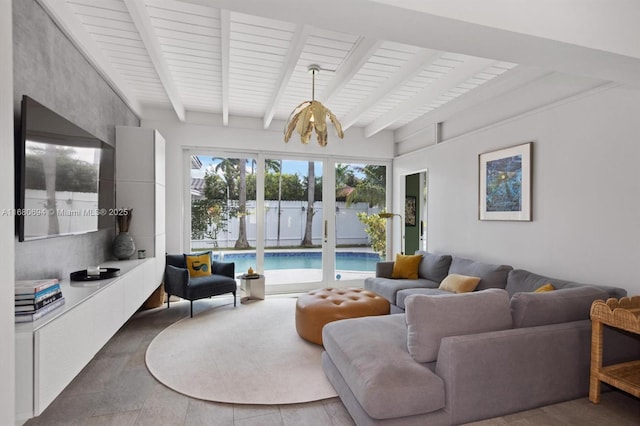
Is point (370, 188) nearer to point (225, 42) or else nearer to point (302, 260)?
point (302, 260)

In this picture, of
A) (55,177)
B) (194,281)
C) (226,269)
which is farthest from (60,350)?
(226,269)

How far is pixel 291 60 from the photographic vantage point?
319cm

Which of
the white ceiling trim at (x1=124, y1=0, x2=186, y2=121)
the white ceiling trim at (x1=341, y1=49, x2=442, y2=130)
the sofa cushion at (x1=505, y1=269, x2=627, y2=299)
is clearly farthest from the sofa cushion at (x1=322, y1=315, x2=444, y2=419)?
the white ceiling trim at (x1=124, y1=0, x2=186, y2=121)

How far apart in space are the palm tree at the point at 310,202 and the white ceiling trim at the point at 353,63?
75.9 inches

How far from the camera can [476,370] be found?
199 centimetres

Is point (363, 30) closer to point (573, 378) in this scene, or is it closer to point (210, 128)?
point (573, 378)

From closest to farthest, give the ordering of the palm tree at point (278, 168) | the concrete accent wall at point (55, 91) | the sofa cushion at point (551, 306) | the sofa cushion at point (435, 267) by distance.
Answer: the concrete accent wall at point (55, 91), the sofa cushion at point (551, 306), the sofa cushion at point (435, 267), the palm tree at point (278, 168)

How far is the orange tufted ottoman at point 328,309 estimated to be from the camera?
130 inches

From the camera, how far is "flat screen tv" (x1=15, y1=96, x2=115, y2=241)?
1988 millimetres

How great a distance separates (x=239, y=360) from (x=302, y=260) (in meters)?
2.93

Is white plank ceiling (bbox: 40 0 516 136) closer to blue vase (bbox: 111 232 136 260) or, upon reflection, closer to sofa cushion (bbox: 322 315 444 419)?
blue vase (bbox: 111 232 136 260)

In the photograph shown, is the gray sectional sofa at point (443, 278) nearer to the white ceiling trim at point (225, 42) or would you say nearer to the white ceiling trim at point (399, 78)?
the white ceiling trim at point (399, 78)

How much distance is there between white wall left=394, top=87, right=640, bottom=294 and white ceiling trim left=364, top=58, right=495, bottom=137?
31.0 inches

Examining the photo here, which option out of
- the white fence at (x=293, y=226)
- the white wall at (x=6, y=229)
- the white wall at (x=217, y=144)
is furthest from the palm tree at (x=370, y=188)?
the white wall at (x=6, y=229)
